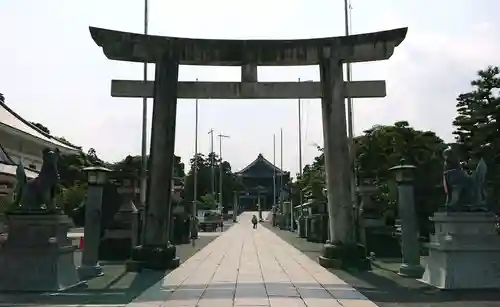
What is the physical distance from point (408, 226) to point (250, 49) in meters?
6.05

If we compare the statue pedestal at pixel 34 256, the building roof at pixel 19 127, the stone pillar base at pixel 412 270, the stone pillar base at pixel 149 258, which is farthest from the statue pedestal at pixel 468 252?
the building roof at pixel 19 127

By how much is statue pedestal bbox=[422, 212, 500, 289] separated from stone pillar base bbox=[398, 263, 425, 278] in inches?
65.8

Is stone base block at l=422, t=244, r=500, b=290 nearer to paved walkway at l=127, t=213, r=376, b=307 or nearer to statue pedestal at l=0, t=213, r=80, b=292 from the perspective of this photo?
paved walkway at l=127, t=213, r=376, b=307

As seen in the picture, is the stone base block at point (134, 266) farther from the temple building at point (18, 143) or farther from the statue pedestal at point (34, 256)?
the temple building at point (18, 143)

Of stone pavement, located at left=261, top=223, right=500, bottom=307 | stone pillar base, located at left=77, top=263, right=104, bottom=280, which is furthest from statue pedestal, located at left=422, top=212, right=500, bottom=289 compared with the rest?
stone pillar base, located at left=77, top=263, right=104, bottom=280

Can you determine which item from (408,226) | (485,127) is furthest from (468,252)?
(485,127)

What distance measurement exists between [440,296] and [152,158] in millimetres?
7835

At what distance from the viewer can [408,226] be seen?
13.2 meters

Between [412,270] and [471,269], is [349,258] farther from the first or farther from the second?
[471,269]

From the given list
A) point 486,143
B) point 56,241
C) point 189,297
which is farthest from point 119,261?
point 486,143

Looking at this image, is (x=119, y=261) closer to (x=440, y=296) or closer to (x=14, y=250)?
(x=14, y=250)

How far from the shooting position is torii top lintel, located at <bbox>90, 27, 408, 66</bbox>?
47.5 feet

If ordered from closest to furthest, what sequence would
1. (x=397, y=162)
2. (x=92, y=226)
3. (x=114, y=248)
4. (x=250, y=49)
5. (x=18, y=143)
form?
(x=92, y=226) → (x=250, y=49) → (x=114, y=248) → (x=397, y=162) → (x=18, y=143)

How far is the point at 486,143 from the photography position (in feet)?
86.9
